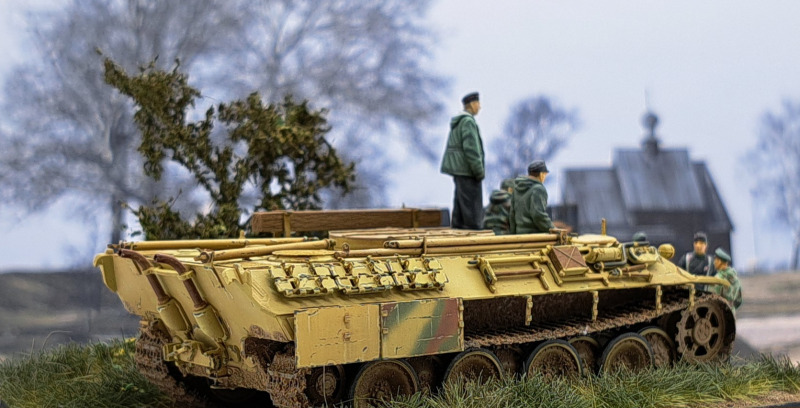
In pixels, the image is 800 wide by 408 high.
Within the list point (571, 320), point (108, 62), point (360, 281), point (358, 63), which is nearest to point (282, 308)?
point (360, 281)

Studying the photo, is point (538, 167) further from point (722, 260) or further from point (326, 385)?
point (326, 385)

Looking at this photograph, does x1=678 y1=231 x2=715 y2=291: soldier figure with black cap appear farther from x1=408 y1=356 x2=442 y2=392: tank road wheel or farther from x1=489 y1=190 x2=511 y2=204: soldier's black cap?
x1=408 y1=356 x2=442 y2=392: tank road wheel

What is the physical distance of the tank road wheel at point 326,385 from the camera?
29.9 ft

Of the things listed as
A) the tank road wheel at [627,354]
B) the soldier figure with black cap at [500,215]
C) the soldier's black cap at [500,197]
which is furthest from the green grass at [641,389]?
the soldier's black cap at [500,197]

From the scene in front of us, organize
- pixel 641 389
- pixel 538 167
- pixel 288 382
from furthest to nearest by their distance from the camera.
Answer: pixel 538 167 → pixel 641 389 → pixel 288 382

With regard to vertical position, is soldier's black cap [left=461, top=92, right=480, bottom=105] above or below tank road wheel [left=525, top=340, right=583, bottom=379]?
above

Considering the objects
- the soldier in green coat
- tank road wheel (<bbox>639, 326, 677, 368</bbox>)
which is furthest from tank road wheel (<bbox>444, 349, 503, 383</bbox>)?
the soldier in green coat

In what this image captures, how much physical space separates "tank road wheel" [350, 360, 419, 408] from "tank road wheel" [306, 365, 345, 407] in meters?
0.22

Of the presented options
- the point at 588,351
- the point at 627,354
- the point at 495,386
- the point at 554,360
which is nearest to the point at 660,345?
the point at 627,354

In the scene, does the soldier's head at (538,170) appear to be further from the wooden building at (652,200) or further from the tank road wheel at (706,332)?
the wooden building at (652,200)

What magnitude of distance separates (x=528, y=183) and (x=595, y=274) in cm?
149

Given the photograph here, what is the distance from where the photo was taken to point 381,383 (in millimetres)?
9312

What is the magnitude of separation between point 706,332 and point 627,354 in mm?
1213

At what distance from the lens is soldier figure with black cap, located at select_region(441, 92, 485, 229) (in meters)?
12.4
